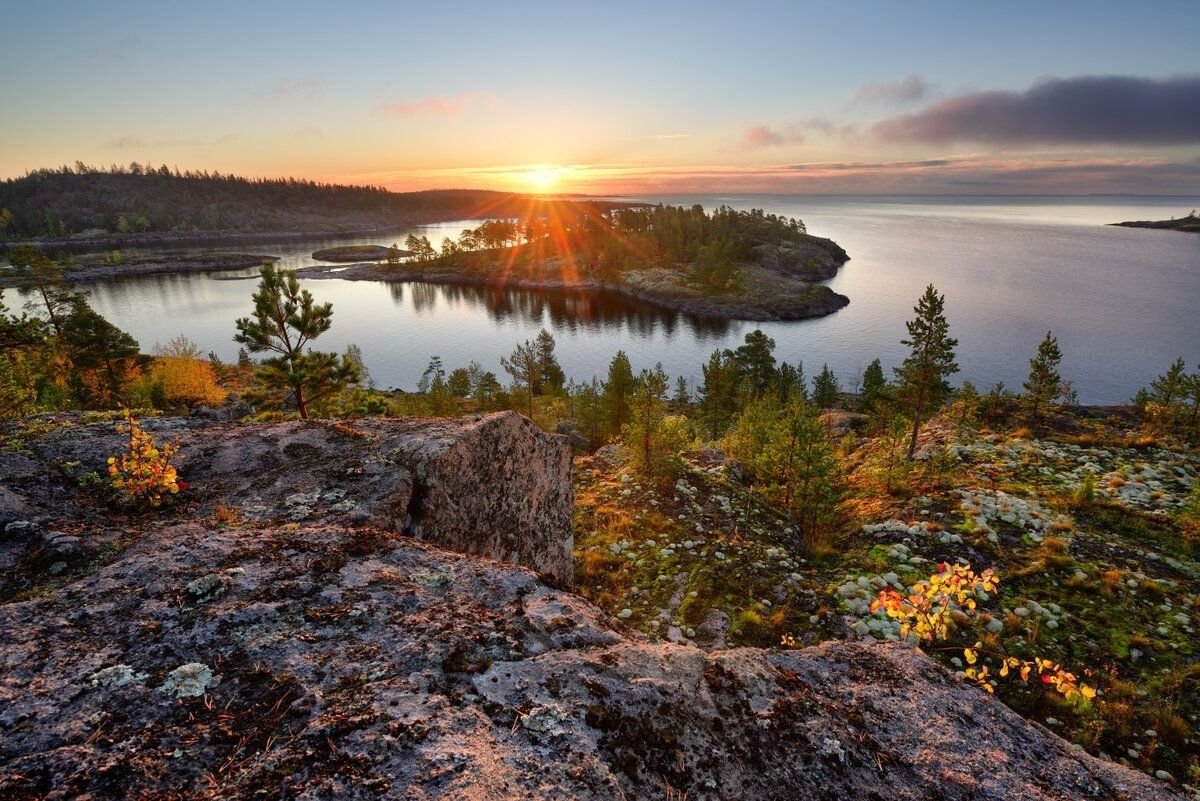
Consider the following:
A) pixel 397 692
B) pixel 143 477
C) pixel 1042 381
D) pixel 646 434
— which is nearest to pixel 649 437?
pixel 646 434

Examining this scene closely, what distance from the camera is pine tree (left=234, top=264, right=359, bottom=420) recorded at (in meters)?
20.0

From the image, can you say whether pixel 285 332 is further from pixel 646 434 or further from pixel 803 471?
pixel 803 471

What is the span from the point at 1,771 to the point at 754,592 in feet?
50.0

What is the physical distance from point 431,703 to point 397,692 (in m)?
0.27

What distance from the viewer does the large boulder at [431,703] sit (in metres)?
3.05

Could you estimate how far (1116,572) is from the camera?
16078 mm

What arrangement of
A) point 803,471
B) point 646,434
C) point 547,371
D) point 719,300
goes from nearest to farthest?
point 803,471, point 646,434, point 547,371, point 719,300

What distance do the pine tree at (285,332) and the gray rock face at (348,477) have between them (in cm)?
1011

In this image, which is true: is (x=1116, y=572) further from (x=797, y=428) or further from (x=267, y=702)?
(x=267, y=702)

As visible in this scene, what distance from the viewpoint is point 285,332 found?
2053 cm

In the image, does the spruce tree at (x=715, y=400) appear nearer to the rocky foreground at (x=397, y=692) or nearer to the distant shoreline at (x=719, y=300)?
the rocky foreground at (x=397, y=692)

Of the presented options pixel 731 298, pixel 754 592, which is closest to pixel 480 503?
pixel 754 592

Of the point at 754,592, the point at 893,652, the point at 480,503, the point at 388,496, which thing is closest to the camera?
the point at 893,652

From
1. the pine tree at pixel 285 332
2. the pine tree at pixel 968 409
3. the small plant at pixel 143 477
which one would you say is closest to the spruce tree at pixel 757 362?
the pine tree at pixel 968 409
